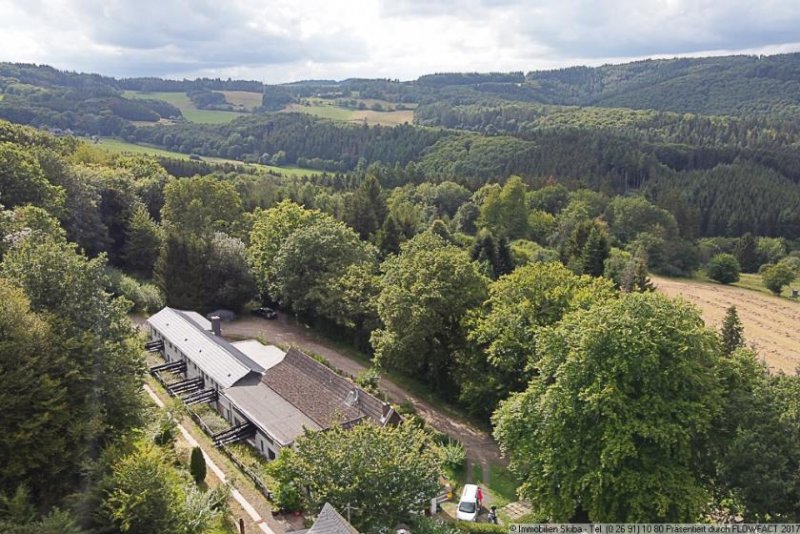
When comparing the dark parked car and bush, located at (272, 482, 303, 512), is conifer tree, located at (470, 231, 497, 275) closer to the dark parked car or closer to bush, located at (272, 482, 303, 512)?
the dark parked car

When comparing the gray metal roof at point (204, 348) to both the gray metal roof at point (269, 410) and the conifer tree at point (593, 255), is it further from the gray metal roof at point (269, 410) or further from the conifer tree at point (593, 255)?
the conifer tree at point (593, 255)

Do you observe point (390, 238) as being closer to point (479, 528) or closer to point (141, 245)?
point (141, 245)

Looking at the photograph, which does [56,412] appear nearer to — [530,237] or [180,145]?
[530,237]

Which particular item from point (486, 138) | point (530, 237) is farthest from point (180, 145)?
point (530, 237)

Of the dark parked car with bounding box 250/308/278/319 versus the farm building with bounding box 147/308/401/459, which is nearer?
the farm building with bounding box 147/308/401/459

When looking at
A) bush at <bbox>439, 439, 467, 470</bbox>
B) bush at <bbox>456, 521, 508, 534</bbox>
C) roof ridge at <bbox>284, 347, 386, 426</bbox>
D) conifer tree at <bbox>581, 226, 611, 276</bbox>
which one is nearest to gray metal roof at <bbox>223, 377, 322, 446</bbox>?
roof ridge at <bbox>284, 347, 386, 426</bbox>

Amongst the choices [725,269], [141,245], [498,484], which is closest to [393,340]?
[498,484]
